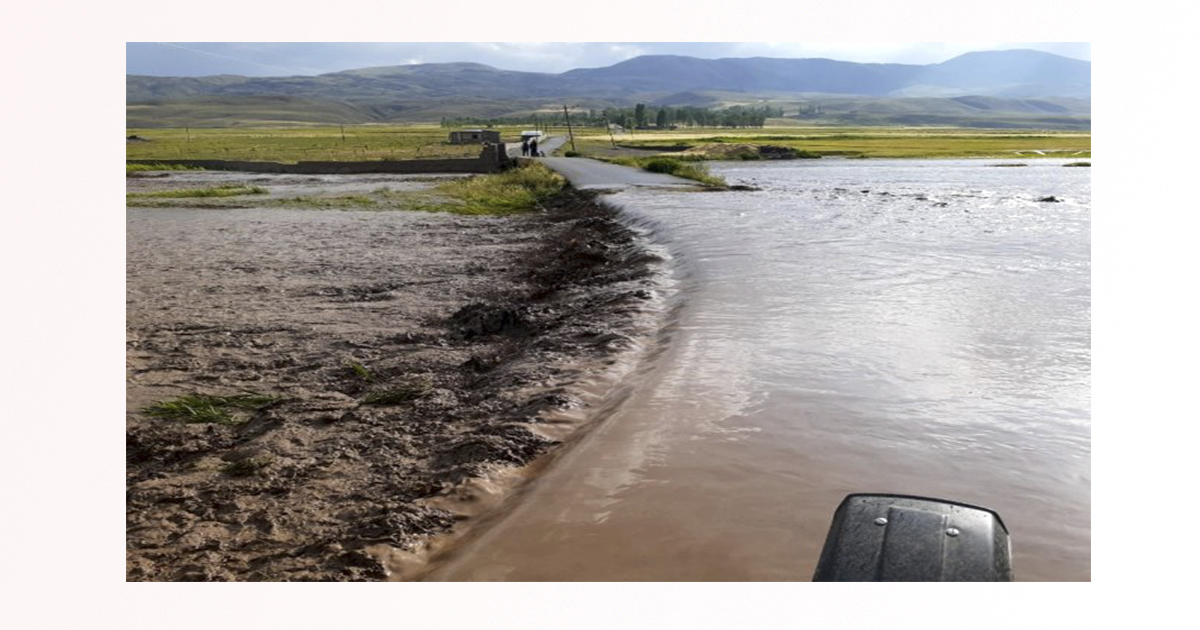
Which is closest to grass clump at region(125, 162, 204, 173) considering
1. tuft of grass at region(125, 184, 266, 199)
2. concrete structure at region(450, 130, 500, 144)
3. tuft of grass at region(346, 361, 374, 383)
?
tuft of grass at region(125, 184, 266, 199)

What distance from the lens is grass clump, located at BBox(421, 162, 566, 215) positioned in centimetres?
2761

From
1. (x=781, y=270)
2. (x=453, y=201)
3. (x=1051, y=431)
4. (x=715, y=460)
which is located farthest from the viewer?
(x=453, y=201)

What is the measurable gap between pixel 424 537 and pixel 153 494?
85.4 inches

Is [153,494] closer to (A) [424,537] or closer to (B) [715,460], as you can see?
(A) [424,537]

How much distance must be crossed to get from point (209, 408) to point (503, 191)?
2473 cm

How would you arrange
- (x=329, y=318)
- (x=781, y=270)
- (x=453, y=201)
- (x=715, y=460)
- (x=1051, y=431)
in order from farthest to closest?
1. (x=453, y=201)
2. (x=781, y=270)
3. (x=329, y=318)
4. (x=1051, y=431)
5. (x=715, y=460)

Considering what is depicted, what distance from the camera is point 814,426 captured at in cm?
677

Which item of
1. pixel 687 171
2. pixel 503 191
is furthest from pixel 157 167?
pixel 687 171

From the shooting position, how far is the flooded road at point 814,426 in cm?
503

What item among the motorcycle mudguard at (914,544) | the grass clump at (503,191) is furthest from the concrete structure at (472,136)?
the motorcycle mudguard at (914,544)

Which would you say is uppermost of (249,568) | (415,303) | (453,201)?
(453,201)

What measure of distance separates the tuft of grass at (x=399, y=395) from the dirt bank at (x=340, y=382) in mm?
18

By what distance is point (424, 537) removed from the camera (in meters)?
5.38
